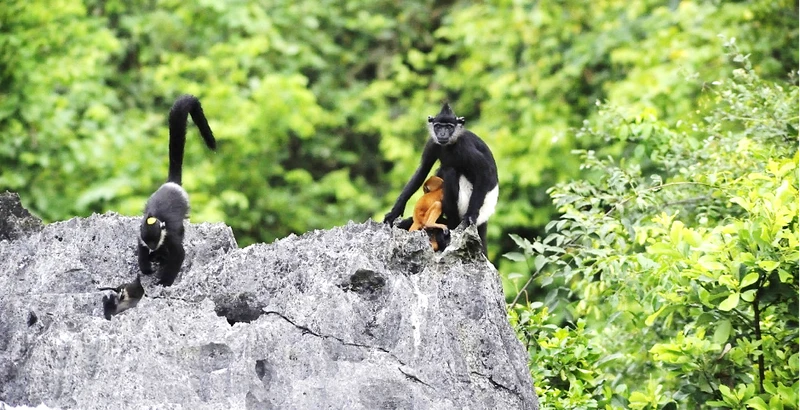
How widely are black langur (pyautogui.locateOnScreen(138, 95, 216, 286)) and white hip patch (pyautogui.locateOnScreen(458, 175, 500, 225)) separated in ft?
5.04

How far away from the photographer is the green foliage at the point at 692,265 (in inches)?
193

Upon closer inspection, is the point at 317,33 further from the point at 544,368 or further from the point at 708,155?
the point at 544,368

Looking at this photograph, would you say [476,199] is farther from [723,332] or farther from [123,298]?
[123,298]

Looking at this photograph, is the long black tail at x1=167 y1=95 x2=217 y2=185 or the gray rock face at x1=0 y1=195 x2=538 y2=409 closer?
A: the gray rock face at x1=0 y1=195 x2=538 y2=409

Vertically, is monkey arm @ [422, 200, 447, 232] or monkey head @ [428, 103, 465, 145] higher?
monkey head @ [428, 103, 465, 145]

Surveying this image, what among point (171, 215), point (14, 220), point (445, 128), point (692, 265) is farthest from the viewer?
point (445, 128)

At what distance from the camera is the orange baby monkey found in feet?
20.2

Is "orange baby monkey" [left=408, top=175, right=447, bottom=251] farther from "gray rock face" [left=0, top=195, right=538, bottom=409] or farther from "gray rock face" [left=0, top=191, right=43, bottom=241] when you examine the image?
"gray rock face" [left=0, top=191, right=43, bottom=241]

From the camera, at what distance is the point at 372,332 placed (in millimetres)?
4168

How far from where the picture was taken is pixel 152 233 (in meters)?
5.23

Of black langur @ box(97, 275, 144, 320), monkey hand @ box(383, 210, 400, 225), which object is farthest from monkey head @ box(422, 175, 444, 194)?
black langur @ box(97, 275, 144, 320)

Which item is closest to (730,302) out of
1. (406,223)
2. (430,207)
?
(430,207)

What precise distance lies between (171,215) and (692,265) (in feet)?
9.26

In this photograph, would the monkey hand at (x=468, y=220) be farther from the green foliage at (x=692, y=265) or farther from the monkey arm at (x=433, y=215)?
the green foliage at (x=692, y=265)
